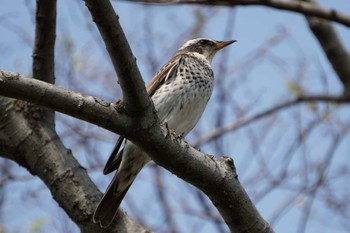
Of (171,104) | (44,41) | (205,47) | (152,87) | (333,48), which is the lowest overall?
(44,41)

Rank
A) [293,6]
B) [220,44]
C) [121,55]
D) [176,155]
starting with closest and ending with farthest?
1. [121,55]
2. [176,155]
3. [293,6]
4. [220,44]

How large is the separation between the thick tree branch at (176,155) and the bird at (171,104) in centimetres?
100

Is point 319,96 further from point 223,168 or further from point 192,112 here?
point 223,168

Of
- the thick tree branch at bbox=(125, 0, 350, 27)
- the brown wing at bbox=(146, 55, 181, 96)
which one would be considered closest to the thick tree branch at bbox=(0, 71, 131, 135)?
the thick tree branch at bbox=(125, 0, 350, 27)

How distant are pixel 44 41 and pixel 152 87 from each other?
1.23 meters

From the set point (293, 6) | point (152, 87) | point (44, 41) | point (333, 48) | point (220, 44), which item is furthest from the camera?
point (220, 44)

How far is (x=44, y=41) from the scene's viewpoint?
4.00 m

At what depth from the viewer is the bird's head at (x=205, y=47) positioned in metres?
6.20

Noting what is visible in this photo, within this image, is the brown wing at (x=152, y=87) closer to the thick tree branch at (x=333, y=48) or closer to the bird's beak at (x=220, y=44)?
the bird's beak at (x=220, y=44)

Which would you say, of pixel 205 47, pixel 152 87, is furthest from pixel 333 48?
pixel 152 87

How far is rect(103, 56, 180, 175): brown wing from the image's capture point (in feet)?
15.4

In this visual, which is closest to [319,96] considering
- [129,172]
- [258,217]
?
[129,172]

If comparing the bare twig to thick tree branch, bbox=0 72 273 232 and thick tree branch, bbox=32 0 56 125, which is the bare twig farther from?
thick tree branch, bbox=0 72 273 232

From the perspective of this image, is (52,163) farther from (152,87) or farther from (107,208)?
(152,87)
